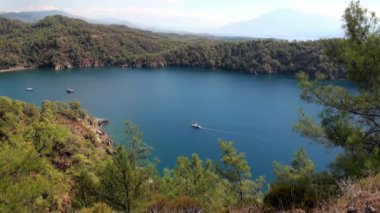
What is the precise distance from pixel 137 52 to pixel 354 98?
123420 millimetres

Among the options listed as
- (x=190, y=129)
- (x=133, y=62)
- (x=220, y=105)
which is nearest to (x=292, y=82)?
(x=220, y=105)

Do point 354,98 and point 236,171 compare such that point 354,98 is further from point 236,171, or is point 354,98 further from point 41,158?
point 236,171

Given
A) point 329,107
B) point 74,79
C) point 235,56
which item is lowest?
point 74,79

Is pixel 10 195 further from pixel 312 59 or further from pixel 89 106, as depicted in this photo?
→ pixel 312 59

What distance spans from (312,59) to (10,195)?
9953cm

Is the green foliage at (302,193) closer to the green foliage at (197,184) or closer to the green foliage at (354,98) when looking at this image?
the green foliage at (354,98)

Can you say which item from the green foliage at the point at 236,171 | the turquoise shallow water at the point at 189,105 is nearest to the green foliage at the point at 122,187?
the green foliage at the point at 236,171

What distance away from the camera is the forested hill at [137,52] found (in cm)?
10388

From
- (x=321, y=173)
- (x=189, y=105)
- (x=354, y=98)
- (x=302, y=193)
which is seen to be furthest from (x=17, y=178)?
(x=189, y=105)

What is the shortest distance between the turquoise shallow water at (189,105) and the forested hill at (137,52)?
7.52 meters

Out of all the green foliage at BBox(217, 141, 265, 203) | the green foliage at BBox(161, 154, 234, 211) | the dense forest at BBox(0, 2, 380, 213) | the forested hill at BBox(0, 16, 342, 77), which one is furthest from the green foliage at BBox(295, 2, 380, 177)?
the forested hill at BBox(0, 16, 342, 77)

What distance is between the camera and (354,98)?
29.4 ft

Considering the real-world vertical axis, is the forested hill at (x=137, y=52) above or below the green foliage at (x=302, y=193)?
below

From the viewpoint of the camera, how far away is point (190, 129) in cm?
5009
